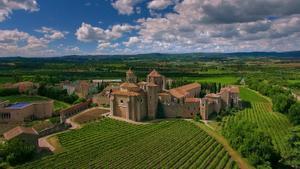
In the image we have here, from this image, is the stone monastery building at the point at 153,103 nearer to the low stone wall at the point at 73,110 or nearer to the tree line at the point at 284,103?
the low stone wall at the point at 73,110

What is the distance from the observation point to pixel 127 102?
200 ft

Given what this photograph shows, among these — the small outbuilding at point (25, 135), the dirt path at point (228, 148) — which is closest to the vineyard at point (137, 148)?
the dirt path at point (228, 148)

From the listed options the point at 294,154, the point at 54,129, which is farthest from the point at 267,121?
the point at 54,129

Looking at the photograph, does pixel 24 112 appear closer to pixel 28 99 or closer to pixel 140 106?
pixel 28 99

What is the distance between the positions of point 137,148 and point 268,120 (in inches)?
1382

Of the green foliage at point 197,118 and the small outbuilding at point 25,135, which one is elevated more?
the small outbuilding at point 25,135

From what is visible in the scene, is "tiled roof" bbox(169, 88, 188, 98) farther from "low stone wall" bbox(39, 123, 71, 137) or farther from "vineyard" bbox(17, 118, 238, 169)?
"low stone wall" bbox(39, 123, 71, 137)

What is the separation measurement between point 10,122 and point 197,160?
133 feet

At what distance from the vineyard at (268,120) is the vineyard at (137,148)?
9.41 metres

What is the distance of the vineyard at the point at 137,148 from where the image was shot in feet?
125

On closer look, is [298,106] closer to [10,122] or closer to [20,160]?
[20,160]

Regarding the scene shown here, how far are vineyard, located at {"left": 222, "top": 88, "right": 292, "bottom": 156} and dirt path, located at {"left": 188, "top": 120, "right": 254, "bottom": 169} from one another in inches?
106

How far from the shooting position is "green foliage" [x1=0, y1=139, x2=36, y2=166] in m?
37.8

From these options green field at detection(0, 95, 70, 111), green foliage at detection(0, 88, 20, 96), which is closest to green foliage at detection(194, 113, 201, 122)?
green field at detection(0, 95, 70, 111)
